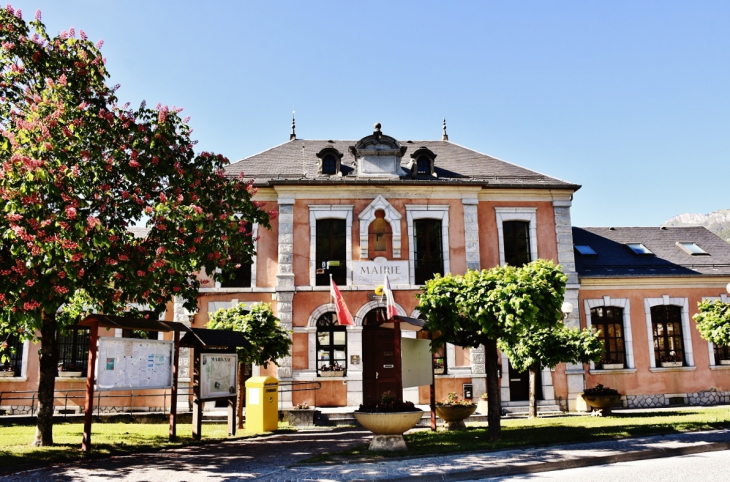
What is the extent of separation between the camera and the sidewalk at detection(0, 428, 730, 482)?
8461 millimetres

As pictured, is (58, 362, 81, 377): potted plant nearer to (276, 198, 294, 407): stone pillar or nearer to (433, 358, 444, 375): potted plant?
(276, 198, 294, 407): stone pillar

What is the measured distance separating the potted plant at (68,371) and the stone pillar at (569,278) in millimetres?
16027

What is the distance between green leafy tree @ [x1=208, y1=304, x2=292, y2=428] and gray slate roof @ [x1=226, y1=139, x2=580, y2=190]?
5.49 m

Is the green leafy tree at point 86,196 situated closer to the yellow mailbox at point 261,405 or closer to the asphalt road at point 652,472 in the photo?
the yellow mailbox at point 261,405

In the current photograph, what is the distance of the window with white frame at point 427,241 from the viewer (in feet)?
65.5

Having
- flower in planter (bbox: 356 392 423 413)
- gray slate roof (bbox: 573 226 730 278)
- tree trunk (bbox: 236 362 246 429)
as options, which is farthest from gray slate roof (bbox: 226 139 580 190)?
flower in planter (bbox: 356 392 423 413)

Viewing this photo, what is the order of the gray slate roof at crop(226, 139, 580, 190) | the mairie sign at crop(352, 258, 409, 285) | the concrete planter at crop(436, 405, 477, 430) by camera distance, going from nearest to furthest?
1. the concrete planter at crop(436, 405, 477, 430)
2. the mairie sign at crop(352, 258, 409, 285)
3. the gray slate roof at crop(226, 139, 580, 190)

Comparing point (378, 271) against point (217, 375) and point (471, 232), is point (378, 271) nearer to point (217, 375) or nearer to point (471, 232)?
point (471, 232)

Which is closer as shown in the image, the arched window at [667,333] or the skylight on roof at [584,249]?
the arched window at [667,333]

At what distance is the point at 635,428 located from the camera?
12633mm

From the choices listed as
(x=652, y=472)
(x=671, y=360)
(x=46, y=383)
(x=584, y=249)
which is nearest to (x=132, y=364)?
(x=46, y=383)

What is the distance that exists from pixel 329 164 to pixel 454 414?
1026cm

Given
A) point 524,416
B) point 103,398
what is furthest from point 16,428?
point 524,416

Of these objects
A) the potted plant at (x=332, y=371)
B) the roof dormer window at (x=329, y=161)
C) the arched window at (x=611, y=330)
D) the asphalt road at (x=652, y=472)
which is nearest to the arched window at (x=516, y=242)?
the arched window at (x=611, y=330)
